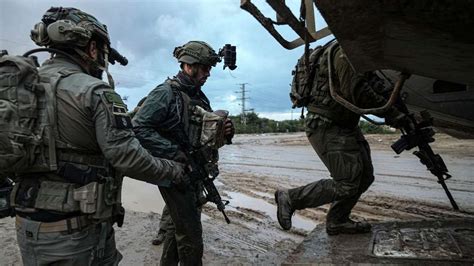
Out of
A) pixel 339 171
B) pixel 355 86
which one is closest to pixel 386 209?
pixel 339 171

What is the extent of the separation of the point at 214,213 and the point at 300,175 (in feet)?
11.8

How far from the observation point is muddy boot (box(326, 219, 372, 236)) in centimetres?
334

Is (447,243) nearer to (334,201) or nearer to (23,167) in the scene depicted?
(334,201)

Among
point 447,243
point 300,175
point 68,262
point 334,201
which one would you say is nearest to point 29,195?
point 68,262

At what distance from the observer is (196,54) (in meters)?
3.03

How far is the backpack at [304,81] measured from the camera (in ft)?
11.0

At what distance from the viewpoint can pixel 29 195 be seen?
1.76 m

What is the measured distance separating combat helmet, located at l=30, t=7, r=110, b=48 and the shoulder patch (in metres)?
0.32

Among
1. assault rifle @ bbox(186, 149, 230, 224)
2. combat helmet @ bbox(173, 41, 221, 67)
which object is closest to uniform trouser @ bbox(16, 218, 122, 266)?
assault rifle @ bbox(186, 149, 230, 224)

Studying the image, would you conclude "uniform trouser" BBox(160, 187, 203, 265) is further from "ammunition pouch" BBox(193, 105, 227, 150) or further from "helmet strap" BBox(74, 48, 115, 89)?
"helmet strap" BBox(74, 48, 115, 89)

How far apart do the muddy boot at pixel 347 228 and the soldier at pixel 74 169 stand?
2016mm

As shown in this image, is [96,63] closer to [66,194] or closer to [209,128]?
[66,194]

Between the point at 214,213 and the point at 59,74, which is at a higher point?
the point at 59,74

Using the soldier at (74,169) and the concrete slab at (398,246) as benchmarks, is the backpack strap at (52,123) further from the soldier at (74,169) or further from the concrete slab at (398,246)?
the concrete slab at (398,246)
